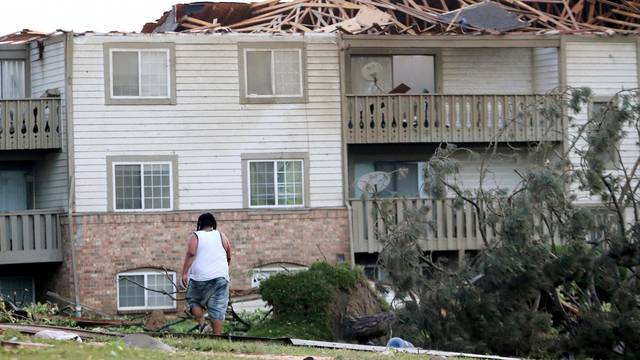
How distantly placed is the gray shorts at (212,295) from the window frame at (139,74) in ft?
48.3

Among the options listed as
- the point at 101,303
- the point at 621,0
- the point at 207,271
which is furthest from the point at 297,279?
the point at 621,0

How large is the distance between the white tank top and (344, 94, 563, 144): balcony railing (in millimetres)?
15486

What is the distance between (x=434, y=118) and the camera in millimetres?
33594

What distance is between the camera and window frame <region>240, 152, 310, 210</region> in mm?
32812

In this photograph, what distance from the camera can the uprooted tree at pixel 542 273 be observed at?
2114 cm

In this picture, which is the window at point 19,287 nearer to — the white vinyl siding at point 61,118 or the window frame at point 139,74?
the white vinyl siding at point 61,118

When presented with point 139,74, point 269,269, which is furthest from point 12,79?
point 269,269

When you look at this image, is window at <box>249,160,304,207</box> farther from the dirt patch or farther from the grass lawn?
the grass lawn

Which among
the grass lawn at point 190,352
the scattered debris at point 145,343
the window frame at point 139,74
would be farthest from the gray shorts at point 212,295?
the window frame at point 139,74

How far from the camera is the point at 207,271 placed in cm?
1789

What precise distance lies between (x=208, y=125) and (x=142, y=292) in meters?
4.04

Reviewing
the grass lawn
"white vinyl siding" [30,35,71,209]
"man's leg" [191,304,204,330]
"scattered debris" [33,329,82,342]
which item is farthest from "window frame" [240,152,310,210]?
"scattered debris" [33,329,82,342]

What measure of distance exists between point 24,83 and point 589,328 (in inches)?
668

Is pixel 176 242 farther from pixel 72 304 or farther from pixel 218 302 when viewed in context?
pixel 218 302
